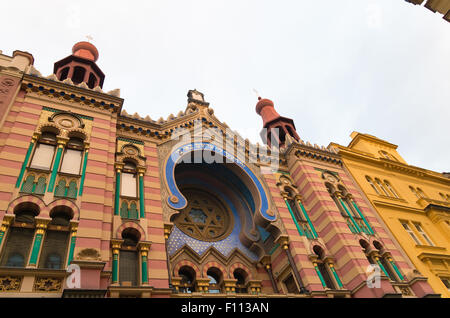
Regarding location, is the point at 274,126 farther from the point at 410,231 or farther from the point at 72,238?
the point at 72,238

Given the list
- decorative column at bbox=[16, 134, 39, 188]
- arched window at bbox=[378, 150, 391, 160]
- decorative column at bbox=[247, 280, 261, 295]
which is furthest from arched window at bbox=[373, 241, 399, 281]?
decorative column at bbox=[16, 134, 39, 188]

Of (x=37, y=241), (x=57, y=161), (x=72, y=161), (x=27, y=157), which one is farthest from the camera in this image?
(x=72, y=161)

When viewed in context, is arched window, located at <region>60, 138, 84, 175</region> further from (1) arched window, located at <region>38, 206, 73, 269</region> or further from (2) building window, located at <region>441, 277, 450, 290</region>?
(2) building window, located at <region>441, 277, 450, 290</region>

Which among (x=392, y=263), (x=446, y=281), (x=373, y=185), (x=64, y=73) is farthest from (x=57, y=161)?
(x=446, y=281)

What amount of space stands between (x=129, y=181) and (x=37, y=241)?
4.55 metres

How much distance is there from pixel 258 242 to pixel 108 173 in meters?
8.01

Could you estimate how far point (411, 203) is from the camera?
2139cm

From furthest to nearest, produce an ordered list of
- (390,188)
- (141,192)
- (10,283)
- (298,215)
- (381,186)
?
(390,188), (381,186), (298,215), (141,192), (10,283)

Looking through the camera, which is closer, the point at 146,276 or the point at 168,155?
the point at 146,276

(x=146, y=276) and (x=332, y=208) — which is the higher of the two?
(x=332, y=208)
